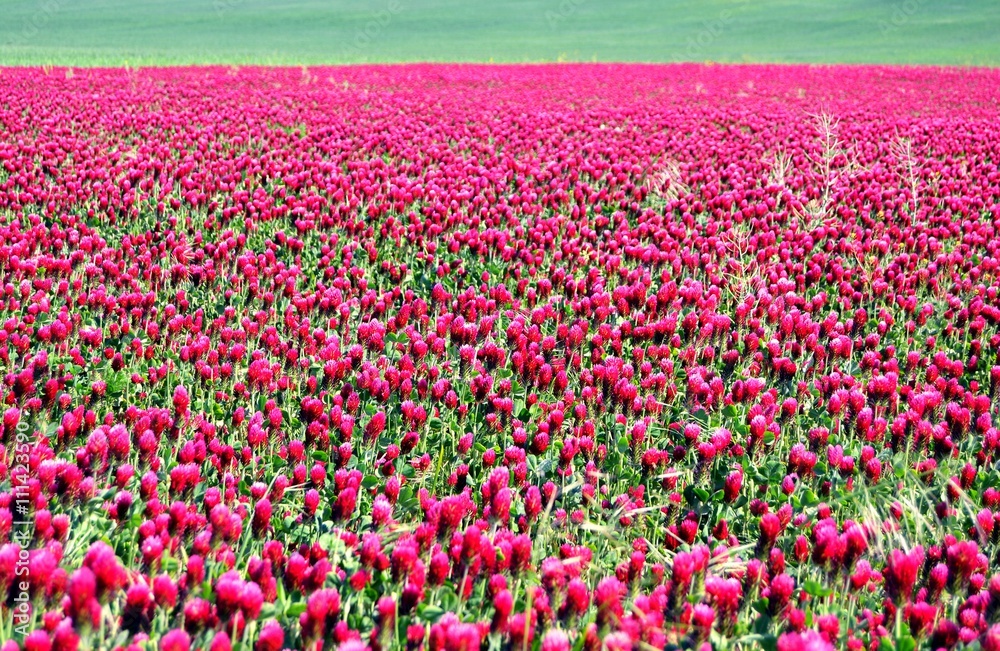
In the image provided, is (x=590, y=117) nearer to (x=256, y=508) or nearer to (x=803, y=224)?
(x=803, y=224)

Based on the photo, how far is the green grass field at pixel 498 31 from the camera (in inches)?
2237

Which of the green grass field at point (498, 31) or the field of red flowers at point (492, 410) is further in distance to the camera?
the green grass field at point (498, 31)

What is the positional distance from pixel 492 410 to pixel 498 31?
76366 mm

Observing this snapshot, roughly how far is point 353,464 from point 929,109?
25.5 m

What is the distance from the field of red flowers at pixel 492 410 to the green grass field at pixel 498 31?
131ft

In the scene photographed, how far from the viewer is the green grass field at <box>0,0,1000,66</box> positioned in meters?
56.8

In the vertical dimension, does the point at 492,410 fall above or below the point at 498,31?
below

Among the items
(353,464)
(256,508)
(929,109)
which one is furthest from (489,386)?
(929,109)

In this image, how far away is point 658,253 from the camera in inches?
308

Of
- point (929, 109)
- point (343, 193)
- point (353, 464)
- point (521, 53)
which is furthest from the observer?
point (521, 53)

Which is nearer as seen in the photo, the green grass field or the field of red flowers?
the field of red flowers

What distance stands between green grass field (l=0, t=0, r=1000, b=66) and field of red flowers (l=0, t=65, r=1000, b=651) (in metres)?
40.0

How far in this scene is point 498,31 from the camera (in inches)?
3017

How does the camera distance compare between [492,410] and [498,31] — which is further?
[498,31]
